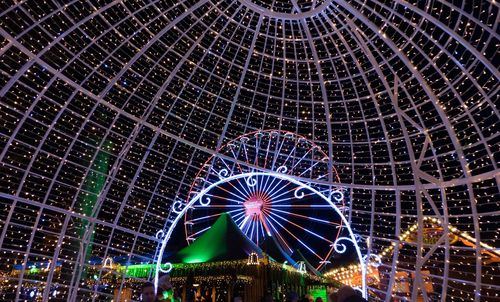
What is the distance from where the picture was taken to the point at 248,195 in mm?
24859

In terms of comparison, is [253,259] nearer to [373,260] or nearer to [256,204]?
[256,204]

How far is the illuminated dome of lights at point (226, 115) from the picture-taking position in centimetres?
1819

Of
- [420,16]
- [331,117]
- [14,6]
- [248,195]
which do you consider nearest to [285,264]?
[248,195]

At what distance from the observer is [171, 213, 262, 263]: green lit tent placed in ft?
68.9

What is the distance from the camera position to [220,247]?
21.8 meters

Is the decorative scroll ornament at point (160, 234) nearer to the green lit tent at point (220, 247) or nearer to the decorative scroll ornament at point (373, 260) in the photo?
the green lit tent at point (220, 247)

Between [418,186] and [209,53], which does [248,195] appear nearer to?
[209,53]

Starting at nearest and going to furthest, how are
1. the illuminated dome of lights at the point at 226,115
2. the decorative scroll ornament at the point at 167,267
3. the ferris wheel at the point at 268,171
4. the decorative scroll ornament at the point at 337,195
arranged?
1. the illuminated dome of lights at the point at 226,115
2. the decorative scroll ornament at the point at 167,267
3. the decorative scroll ornament at the point at 337,195
4. the ferris wheel at the point at 268,171

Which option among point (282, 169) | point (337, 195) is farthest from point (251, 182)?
point (337, 195)

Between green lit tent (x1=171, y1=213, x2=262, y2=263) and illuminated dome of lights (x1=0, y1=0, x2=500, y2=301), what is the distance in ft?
8.68

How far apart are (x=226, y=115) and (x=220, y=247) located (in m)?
7.39

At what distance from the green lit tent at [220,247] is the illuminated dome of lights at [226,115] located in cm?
265

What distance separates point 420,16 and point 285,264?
13.5 metres

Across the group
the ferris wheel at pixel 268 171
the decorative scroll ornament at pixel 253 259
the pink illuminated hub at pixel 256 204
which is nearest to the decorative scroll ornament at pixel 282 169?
the ferris wheel at pixel 268 171
